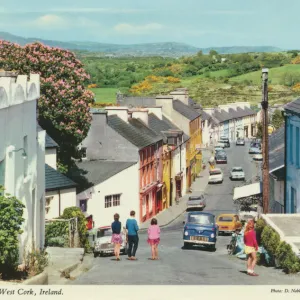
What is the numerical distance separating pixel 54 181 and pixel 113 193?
53.4 feet

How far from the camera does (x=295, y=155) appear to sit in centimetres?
3469

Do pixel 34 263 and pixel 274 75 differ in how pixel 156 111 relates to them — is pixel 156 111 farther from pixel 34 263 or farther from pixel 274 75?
pixel 274 75

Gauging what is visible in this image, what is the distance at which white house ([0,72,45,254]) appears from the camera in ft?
59.3

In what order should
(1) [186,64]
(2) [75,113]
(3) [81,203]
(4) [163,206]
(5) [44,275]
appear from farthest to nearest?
(1) [186,64] → (4) [163,206] → (3) [81,203] → (2) [75,113] → (5) [44,275]

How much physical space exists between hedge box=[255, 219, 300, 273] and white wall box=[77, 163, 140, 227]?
26.6m

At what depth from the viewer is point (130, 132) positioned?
204 feet

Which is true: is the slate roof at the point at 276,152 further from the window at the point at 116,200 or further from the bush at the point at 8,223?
the bush at the point at 8,223

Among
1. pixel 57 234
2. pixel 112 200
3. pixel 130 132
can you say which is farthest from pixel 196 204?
pixel 57 234

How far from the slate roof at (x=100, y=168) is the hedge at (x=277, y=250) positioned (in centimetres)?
2871

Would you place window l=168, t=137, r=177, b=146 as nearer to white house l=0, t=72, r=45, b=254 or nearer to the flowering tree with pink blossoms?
the flowering tree with pink blossoms

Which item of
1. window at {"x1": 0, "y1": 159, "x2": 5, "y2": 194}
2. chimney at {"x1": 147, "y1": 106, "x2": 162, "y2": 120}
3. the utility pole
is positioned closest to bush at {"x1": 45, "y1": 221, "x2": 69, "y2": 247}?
the utility pole

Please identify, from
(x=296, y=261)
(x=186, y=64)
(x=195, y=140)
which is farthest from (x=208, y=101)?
(x=296, y=261)
